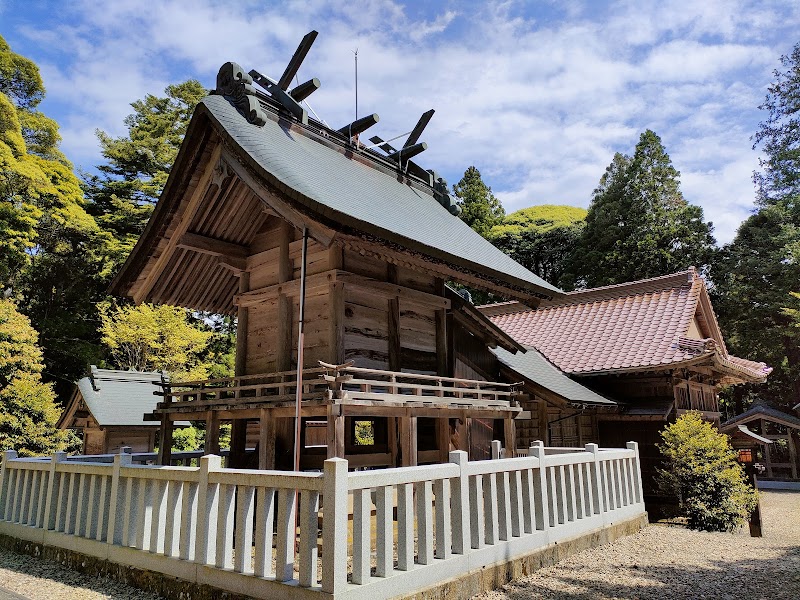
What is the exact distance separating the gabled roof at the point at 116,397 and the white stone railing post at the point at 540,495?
13490mm

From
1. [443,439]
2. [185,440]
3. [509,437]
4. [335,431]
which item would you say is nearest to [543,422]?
[509,437]

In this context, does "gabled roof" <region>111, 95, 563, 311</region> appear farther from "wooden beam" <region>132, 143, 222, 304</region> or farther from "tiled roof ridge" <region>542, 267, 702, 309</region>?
"tiled roof ridge" <region>542, 267, 702, 309</region>

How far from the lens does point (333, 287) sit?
30.0 ft

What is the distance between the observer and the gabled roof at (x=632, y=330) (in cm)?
1436

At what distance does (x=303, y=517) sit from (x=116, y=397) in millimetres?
16378

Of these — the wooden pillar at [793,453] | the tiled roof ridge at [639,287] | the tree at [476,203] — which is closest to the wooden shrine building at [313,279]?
the tiled roof ridge at [639,287]

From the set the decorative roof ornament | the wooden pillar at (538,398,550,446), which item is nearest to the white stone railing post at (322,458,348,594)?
the decorative roof ornament

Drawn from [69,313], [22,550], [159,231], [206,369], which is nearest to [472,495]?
[22,550]

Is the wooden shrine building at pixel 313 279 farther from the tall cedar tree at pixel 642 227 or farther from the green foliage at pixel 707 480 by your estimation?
the tall cedar tree at pixel 642 227

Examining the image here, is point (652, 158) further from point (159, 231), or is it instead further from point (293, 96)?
point (159, 231)

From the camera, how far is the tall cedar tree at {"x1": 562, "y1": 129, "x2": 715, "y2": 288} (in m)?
31.7

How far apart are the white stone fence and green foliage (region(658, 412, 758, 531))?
388 cm

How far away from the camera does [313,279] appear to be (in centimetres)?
943

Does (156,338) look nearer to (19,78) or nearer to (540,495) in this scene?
(19,78)
